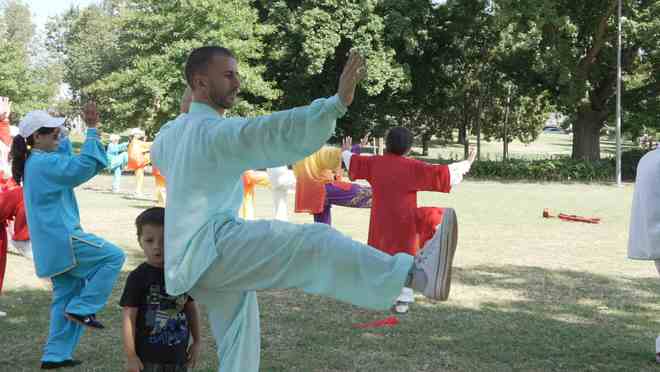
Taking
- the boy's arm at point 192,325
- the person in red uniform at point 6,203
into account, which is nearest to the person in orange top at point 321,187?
the person in red uniform at point 6,203

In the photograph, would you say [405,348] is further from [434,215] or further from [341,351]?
[434,215]

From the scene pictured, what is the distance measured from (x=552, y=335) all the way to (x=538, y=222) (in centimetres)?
945

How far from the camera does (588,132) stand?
3256cm

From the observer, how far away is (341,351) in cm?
588

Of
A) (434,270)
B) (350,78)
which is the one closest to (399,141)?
(434,270)

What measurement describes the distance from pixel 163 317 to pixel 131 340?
0.70 feet

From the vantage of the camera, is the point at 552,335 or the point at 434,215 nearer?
the point at 552,335

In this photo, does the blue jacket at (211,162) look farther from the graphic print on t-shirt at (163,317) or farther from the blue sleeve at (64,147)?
the blue sleeve at (64,147)

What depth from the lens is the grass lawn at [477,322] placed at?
5.62 metres

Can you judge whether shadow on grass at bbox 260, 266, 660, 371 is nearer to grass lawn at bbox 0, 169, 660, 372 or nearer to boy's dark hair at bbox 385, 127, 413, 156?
grass lawn at bbox 0, 169, 660, 372

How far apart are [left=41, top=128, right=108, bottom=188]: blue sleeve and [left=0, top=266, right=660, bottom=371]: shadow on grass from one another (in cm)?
138

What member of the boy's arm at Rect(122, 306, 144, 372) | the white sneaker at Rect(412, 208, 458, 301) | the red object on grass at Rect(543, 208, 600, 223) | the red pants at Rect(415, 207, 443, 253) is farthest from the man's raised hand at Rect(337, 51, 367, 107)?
the red object on grass at Rect(543, 208, 600, 223)

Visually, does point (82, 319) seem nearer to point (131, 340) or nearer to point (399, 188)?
point (131, 340)

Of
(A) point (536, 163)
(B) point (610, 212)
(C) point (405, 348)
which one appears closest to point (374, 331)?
(C) point (405, 348)
